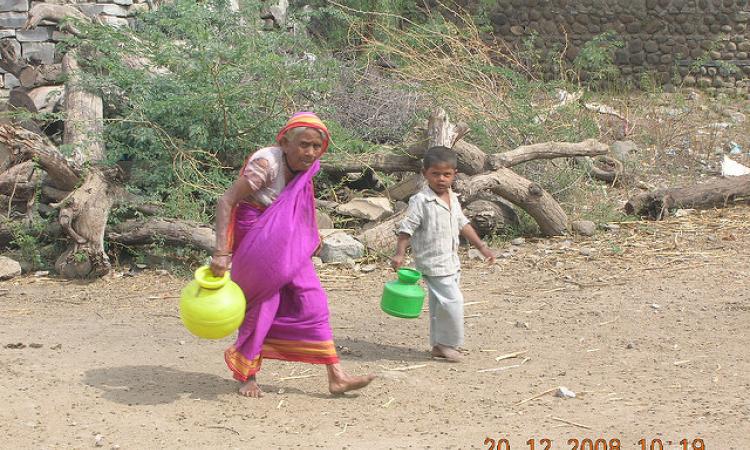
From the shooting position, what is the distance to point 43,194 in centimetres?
743

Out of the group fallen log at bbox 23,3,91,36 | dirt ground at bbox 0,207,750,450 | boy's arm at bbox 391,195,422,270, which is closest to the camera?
dirt ground at bbox 0,207,750,450

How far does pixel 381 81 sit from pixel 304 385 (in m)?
5.93

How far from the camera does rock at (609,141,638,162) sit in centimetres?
991

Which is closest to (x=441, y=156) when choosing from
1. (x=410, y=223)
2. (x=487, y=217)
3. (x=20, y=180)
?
(x=410, y=223)

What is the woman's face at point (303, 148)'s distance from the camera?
14.1 feet

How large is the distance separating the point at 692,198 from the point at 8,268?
573 centimetres

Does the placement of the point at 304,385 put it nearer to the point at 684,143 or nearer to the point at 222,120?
the point at 222,120

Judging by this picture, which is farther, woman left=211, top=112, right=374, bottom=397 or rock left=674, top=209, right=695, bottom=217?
rock left=674, top=209, right=695, bottom=217

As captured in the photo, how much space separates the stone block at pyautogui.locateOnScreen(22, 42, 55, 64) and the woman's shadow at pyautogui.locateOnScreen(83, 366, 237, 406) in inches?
204

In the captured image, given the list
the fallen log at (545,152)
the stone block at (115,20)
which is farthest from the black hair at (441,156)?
the stone block at (115,20)

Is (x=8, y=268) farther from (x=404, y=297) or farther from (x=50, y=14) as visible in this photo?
(x=404, y=297)
